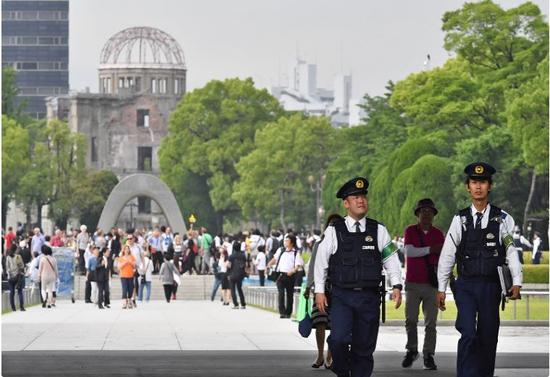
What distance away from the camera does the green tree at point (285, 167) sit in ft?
384

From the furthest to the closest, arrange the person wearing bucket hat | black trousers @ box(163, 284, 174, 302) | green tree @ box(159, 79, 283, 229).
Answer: green tree @ box(159, 79, 283, 229), black trousers @ box(163, 284, 174, 302), the person wearing bucket hat

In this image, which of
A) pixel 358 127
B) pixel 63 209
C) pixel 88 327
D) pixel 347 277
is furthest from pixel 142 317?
pixel 63 209

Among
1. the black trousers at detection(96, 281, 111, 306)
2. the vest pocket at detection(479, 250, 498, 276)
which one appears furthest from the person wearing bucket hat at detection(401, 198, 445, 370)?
the black trousers at detection(96, 281, 111, 306)

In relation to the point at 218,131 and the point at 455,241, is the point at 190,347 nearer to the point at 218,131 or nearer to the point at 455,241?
the point at 455,241

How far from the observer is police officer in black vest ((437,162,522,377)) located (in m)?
16.2

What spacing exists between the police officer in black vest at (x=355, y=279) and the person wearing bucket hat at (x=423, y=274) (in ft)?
14.0

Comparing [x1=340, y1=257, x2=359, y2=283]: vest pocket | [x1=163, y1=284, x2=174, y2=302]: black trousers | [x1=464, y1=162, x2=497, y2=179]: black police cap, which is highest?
[x1=464, y1=162, x2=497, y2=179]: black police cap

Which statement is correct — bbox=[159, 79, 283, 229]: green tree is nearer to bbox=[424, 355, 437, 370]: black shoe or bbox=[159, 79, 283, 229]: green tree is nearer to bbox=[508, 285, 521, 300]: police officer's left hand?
bbox=[424, 355, 437, 370]: black shoe

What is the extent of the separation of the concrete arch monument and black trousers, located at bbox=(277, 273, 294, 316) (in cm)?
5224

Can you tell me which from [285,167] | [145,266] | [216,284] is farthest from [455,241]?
[285,167]

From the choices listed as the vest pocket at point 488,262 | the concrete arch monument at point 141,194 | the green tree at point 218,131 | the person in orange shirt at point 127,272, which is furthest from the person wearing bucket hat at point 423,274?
the green tree at point 218,131

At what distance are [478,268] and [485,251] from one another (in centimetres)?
15

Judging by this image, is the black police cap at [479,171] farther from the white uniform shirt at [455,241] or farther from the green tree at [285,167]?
the green tree at [285,167]

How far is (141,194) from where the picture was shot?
299ft
